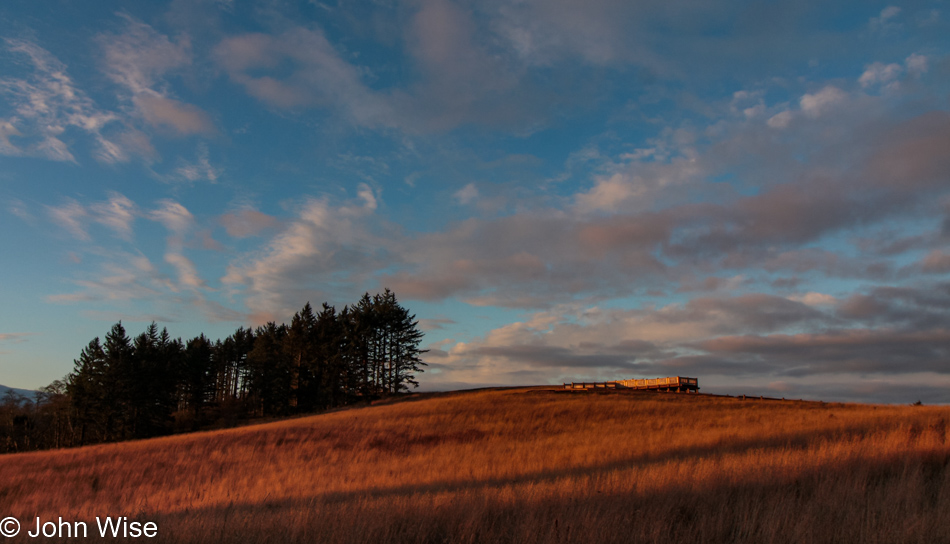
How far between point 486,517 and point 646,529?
222 centimetres

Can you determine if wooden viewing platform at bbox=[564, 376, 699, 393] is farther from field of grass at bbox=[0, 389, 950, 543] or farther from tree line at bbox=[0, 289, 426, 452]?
tree line at bbox=[0, 289, 426, 452]

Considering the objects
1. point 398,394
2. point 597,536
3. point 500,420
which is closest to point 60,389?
point 398,394

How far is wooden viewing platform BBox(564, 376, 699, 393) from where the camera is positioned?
4584cm

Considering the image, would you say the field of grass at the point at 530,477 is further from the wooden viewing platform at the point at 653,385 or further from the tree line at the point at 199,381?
the tree line at the point at 199,381

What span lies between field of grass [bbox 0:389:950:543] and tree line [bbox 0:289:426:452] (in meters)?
26.6

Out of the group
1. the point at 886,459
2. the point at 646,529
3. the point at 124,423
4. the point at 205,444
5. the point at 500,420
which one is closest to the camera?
the point at 646,529

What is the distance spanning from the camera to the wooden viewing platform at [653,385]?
45844 mm

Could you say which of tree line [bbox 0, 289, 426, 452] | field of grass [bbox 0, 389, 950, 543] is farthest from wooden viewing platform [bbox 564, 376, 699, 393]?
tree line [bbox 0, 289, 426, 452]

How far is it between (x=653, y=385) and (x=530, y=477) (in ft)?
124

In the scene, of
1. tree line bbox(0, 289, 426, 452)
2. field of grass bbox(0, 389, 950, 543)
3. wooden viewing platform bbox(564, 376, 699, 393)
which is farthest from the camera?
tree line bbox(0, 289, 426, 452)

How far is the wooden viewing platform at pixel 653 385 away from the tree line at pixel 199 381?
877 inches

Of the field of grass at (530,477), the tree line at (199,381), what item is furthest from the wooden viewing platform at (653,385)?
the tree line at (199,381)

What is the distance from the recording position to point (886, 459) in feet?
37.7

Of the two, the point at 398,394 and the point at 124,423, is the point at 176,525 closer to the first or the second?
the point at 398,394
